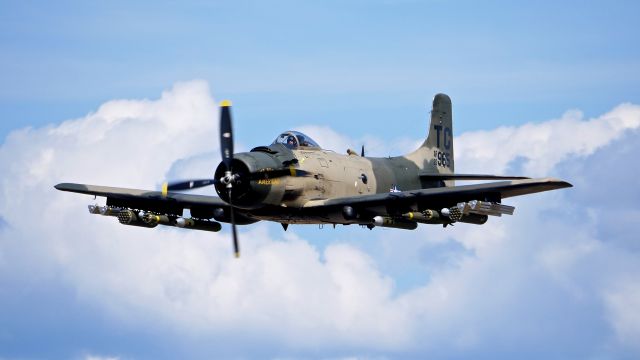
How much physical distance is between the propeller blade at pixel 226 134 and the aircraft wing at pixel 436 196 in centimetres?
383

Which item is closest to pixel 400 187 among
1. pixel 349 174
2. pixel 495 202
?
pixel 349 174

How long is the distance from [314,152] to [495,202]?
7.44m

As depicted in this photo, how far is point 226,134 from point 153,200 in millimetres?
6825

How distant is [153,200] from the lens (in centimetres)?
5322

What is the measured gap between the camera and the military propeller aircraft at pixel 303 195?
47.5 metres

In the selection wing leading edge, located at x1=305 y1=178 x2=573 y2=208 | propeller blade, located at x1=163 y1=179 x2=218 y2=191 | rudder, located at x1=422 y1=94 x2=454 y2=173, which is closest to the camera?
wing leading edge, located at x1=305 y1=178 x2=573 y2=208

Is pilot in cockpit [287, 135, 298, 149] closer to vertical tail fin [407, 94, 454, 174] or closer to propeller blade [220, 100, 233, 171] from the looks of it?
propeller blade [220, 100, 233, 171]

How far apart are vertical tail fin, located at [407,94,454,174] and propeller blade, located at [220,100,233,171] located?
41.0 feet

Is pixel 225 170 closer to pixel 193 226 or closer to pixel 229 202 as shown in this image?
pixel 229 202

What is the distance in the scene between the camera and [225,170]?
47375 millimetres

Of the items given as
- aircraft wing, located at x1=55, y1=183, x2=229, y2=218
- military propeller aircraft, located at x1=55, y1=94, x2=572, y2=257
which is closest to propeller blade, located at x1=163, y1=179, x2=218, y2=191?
military propeller aircraft, located at x1=55, y1=94, x2=572, y2=257

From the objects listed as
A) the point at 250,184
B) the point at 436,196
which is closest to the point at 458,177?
the point at 436,196

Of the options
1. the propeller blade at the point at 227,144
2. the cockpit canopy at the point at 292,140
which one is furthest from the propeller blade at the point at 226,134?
the cockpit canopy at the point at 292,140

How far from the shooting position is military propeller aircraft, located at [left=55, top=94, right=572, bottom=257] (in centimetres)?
4750
